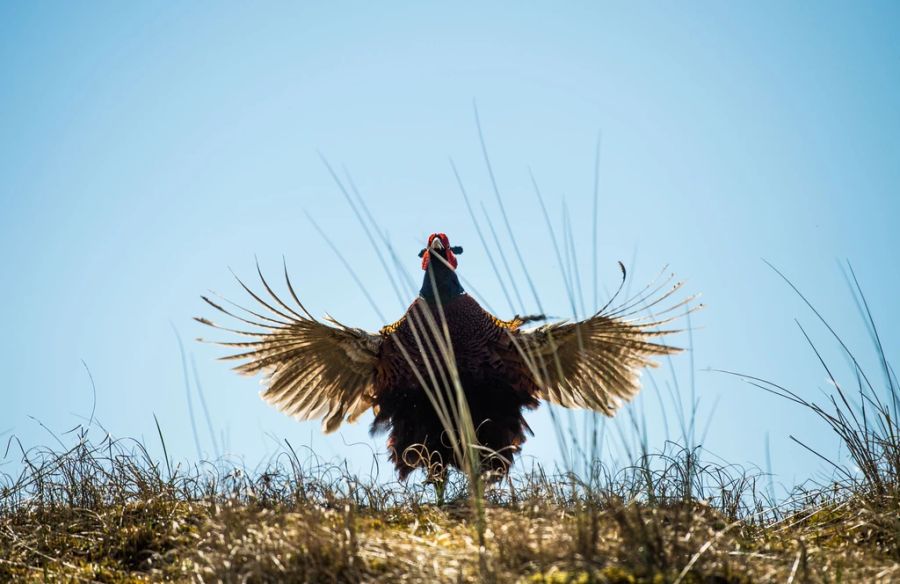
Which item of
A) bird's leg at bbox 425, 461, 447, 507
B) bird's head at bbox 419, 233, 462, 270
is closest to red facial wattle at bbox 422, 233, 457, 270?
bird's head at bbox 419, 233, 462, 270

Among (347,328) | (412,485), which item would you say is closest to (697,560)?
(412,485)

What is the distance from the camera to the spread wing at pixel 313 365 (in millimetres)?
5410

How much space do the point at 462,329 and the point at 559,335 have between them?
637 mm

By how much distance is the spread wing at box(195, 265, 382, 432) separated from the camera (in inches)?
213

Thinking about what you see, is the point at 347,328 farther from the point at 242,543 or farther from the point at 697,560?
the point at 697,560

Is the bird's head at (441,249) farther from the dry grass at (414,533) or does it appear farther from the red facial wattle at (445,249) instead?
the dry grass at (414,533)

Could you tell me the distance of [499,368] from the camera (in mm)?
5383

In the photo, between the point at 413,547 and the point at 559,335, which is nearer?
the point at 413,547

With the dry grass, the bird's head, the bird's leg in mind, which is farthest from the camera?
the bird's head

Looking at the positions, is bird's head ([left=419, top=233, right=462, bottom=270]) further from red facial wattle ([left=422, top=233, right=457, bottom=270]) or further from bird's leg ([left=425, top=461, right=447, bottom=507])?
bird's leg ([left=425, top=461, right=447, bottom=507])

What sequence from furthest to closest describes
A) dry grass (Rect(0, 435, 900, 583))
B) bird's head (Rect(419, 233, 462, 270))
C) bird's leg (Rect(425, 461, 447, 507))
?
1. bird's head (Rect(419, 233, 462, 270))
2. bird's leg (Rect(425, 461, 447, 507))
3. dry grass (Rect(0, 435, 900, 583))

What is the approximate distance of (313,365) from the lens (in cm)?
587

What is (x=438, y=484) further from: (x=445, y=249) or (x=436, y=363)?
(x=445, y=249)

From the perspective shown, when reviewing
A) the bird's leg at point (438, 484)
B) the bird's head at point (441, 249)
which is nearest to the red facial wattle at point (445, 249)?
the bird's head at point (441, 249)
